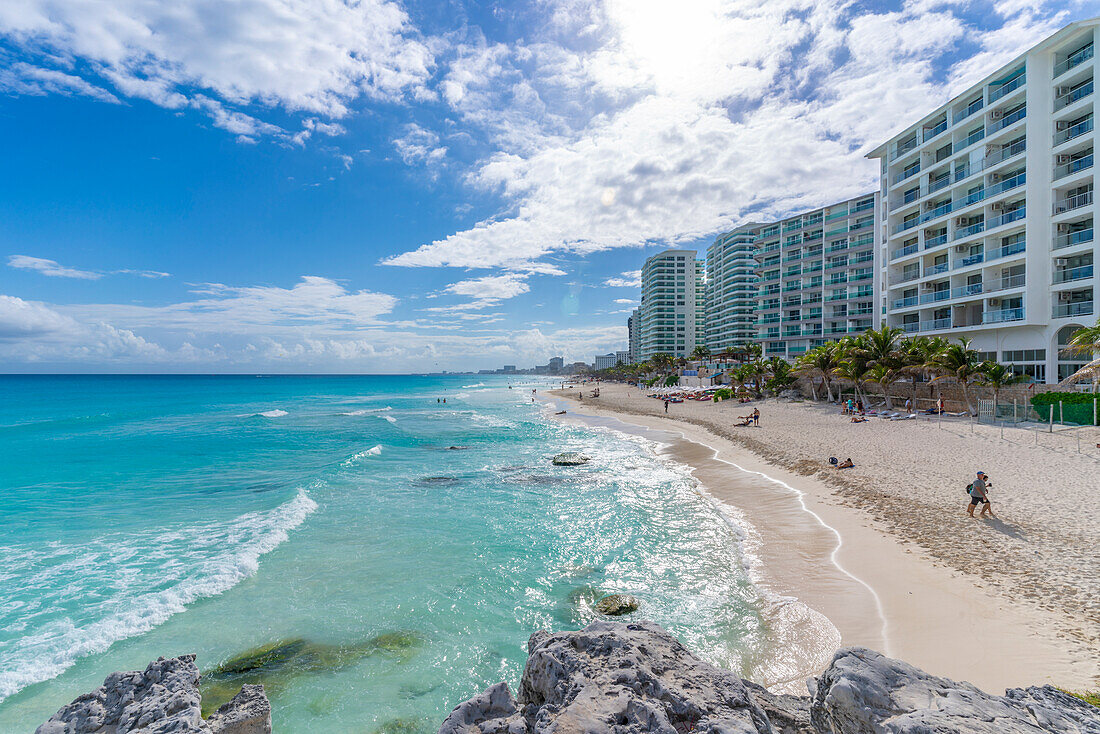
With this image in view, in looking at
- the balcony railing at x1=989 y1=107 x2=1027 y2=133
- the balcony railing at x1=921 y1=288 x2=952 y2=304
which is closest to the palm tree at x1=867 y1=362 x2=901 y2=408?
the balcony railing at x1=921 y1=288 x2=952 y2=304

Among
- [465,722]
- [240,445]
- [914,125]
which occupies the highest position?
[914,125]

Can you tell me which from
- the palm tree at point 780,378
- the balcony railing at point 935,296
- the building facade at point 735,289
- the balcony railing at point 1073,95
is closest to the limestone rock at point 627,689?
the balcony railing at point 1073,95

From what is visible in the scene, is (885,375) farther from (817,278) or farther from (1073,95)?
(817,278)

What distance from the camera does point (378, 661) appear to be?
8.72 meters

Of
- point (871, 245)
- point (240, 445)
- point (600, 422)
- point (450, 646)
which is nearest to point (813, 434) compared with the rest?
point (600, 422)

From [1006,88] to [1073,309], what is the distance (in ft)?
62.4

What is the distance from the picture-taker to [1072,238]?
32.3m

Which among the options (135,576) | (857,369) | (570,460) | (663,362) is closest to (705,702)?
(135,576)

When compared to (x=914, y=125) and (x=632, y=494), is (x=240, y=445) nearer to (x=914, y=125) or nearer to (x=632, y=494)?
(x=632, y=494)

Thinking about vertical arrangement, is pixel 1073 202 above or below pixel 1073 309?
above

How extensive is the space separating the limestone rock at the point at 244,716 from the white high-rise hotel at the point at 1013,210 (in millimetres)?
47046

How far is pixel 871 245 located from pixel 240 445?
83884 mm

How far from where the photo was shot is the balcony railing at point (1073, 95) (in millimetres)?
31750

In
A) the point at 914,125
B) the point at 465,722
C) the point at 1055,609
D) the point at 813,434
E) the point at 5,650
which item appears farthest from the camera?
the point at 914,125
